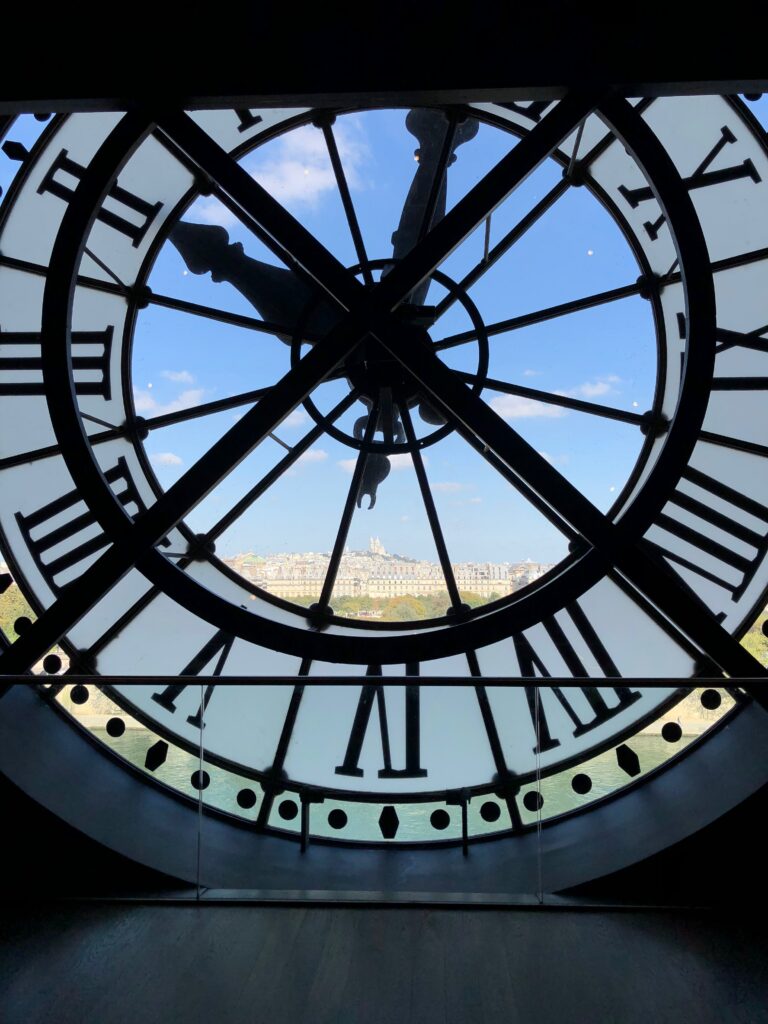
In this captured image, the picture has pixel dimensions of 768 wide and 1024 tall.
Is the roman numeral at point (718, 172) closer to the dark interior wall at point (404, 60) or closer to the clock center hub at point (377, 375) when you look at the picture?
the dark interior wall at point (404, 60)

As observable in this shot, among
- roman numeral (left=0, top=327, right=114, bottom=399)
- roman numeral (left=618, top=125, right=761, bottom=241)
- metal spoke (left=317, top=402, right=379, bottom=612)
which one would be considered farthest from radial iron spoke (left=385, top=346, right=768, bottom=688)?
roman numeral (left=0, top=327, right=114, bottom=399)

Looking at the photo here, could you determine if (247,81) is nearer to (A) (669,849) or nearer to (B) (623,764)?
(B) (623,764)

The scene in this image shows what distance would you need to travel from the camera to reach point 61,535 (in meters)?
4.30

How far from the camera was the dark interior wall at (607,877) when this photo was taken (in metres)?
2.46

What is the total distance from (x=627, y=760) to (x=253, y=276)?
3.34 m

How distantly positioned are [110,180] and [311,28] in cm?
100

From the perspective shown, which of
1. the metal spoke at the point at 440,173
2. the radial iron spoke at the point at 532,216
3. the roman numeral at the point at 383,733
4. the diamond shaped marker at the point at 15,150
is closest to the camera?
the roman numeral at the point at 383,733

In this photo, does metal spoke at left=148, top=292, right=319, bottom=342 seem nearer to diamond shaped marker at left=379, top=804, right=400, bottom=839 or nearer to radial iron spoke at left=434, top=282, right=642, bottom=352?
radial iron spoke at left=434, top=282, right=642, bottom=352

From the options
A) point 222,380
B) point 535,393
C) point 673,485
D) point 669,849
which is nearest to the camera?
point 669,849

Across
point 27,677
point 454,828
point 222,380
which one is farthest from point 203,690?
point 222,380

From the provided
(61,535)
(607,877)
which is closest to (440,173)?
(61,535)

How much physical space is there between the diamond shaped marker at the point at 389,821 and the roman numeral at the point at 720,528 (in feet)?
8.31

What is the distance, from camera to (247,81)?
254 cm

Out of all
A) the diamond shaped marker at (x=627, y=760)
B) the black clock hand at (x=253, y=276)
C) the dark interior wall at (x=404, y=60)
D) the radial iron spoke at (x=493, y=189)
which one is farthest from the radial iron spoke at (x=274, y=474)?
the diamond shaped marker at (x=627, y=760)
